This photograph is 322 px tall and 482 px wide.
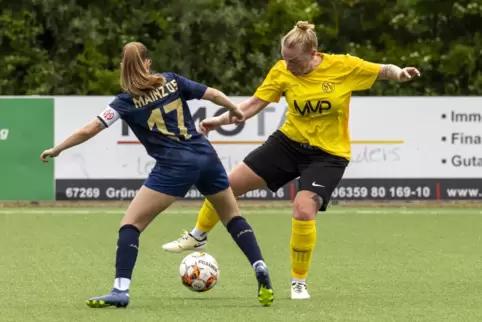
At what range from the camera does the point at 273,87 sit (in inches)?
380

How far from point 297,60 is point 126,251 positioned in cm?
176

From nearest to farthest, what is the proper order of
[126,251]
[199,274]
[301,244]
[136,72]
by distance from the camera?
[136,72], [126,251], [199,274], [301,244]

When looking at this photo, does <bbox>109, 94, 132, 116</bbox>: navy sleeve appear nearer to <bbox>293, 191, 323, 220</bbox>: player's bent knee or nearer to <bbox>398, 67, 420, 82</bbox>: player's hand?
<bbox>293, 191, 323, 220</bbox>: player's bent knee

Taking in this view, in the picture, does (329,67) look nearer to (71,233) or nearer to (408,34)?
(71,233)

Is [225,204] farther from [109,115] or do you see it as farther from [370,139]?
[370,139]

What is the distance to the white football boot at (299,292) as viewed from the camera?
30.5 ft

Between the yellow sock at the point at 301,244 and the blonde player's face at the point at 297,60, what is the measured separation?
1.01 meters

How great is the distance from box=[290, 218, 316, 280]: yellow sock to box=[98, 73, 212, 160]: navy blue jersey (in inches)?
38.5

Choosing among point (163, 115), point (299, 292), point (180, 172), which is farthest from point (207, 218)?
point (163, 115)

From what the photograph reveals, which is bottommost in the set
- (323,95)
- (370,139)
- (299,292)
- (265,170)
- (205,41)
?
(299,292)

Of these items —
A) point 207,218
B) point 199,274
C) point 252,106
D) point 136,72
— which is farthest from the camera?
point 207,218

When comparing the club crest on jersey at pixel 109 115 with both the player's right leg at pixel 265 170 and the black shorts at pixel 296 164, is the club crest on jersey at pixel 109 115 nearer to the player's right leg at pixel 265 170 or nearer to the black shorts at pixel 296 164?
the player's right leg at pixel 265 170

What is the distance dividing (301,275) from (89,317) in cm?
173

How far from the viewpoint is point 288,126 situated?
975 cm
